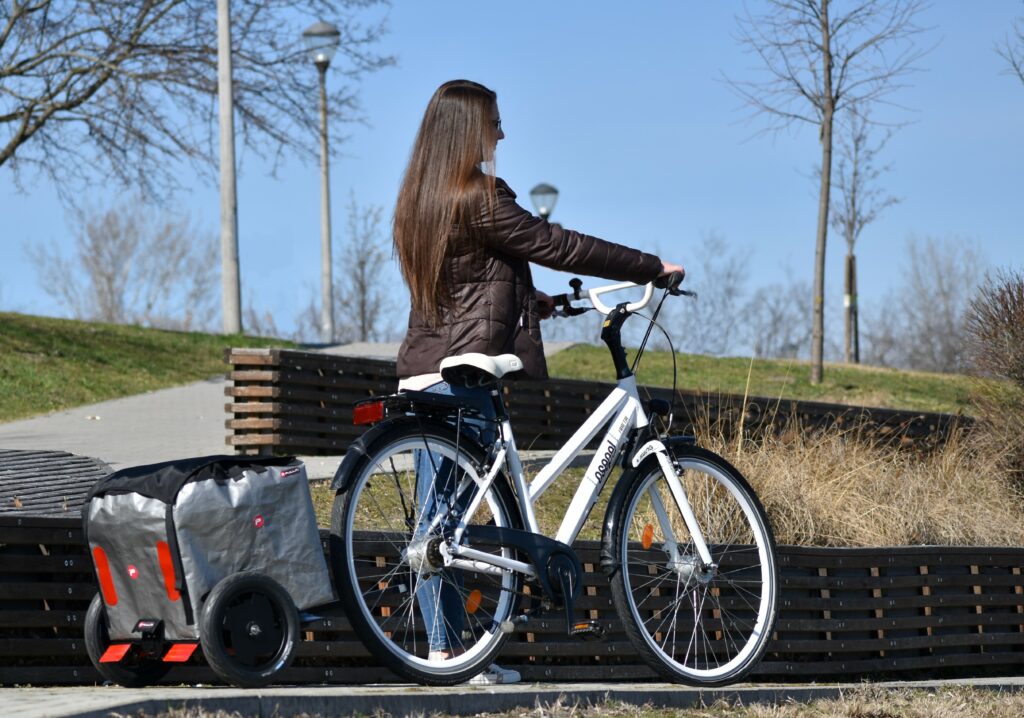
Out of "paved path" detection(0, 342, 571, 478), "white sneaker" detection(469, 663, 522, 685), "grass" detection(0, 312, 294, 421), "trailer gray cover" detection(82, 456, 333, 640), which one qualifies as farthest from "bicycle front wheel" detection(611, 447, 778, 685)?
"grass" detection(0, 312, 294, 421)

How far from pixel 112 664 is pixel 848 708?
2506 millimetres

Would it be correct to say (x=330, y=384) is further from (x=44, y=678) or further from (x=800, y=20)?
(x=800, y=20)

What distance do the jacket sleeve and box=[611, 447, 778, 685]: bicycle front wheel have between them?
2.54 feet

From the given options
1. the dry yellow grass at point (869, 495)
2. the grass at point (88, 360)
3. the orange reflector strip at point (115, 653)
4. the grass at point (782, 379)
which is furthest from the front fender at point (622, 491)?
the grass at point (782, 379)

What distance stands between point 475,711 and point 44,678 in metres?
1.76

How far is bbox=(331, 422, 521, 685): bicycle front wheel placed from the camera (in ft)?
15.3

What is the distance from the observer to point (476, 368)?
486 cm

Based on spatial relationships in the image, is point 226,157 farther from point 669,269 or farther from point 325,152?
point 669,269

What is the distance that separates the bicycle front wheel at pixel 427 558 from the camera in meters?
4.65

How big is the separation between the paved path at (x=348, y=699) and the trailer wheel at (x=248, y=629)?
0.07m

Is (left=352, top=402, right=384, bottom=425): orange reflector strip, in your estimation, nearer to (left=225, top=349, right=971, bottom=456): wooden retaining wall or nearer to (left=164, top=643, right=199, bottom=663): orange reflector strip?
(left=164, top=643, right=199, bottom=663): orange reflector strip

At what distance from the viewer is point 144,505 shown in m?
4.32

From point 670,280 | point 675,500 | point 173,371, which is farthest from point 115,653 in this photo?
point 173,371

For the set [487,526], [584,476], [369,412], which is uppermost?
[369,412]
